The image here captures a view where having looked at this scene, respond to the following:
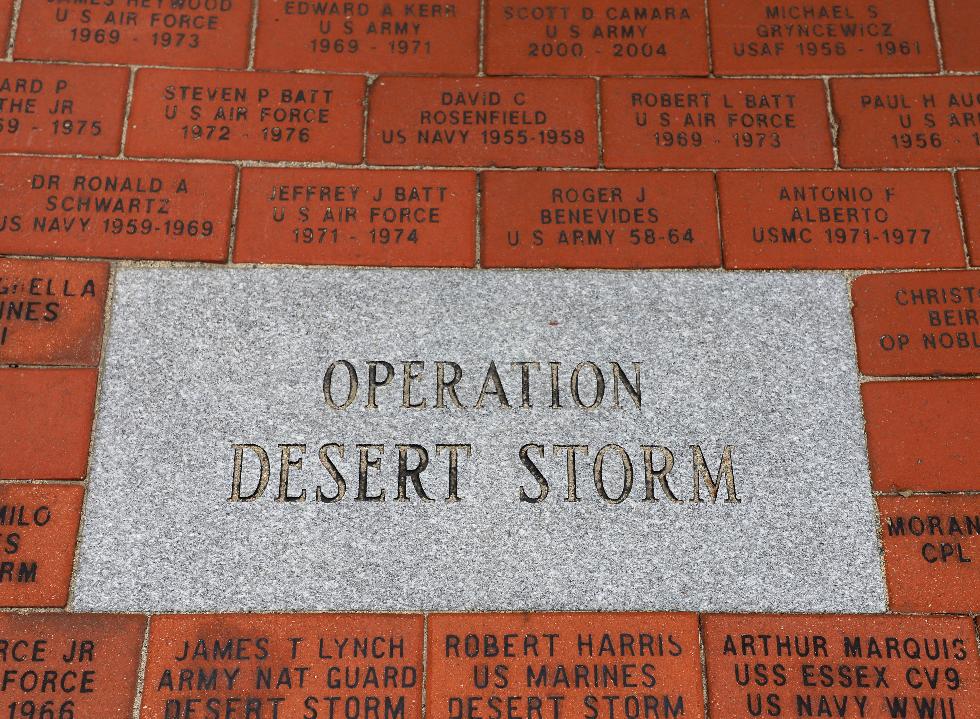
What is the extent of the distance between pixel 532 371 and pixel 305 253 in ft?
1.84

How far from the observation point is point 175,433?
5.24 ft

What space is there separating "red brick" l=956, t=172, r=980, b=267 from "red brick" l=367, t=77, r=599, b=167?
2.74ft

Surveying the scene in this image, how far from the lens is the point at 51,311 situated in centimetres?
166

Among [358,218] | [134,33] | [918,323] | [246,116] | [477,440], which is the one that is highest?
[134,33]

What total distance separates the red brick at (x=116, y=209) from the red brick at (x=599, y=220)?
0.62 metres

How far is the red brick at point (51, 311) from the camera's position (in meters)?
1.64

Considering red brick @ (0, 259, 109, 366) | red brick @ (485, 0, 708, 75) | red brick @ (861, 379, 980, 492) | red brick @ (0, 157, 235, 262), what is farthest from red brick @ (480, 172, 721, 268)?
red brick @ (0, 259, 109, 366)

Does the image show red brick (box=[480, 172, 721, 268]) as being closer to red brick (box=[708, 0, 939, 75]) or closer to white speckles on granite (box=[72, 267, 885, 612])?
white speckles on granite (box=[72, 267, 885, 612])

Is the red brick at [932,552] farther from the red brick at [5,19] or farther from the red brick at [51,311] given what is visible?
the red brick at [5,19]

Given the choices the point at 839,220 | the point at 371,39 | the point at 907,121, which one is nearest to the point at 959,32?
the point at 907,121

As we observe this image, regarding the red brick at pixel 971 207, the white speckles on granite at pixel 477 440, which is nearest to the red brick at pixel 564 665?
the white speckles on granite at pixel 477 440

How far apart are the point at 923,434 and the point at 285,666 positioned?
4.47 feet

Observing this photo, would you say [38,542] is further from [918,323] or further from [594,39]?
[918,323]

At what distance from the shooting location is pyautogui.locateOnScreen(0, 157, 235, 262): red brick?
5.59 feet
